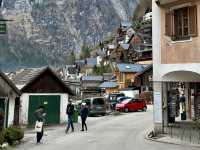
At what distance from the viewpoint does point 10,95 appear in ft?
85.8

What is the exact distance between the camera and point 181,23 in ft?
71.5

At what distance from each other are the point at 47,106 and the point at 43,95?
3.08 ft

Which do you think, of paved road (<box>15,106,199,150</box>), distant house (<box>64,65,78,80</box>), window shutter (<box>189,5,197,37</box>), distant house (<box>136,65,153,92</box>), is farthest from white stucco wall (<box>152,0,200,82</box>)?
distant house (<box>64,65,78,80</box>)

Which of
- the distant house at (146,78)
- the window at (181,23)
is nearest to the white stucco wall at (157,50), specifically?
the window at (181,23)

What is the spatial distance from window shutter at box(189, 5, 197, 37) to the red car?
82.5ft

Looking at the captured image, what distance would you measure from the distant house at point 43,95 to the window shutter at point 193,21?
1465 cm

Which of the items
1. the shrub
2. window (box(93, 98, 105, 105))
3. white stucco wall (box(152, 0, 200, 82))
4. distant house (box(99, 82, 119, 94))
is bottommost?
the shrub

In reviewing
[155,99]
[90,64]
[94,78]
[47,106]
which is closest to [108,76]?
[94,78]

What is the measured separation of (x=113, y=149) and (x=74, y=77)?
336ft

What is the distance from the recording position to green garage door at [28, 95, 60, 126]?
32.1 meters

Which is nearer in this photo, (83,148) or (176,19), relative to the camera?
(83,148)

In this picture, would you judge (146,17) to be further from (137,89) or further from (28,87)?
(28,87)

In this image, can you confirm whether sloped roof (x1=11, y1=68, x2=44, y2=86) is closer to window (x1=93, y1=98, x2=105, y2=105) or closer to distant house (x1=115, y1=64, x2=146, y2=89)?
window (x1=93, y1=98, x2=105, y2=105)

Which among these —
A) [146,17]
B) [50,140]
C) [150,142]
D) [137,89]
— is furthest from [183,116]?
[146,17]
